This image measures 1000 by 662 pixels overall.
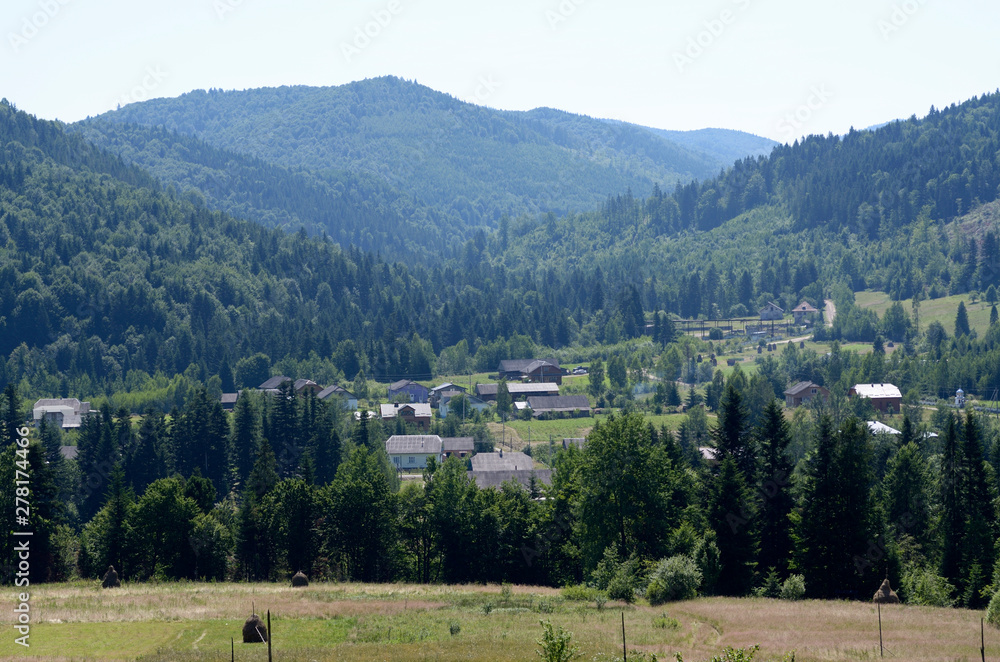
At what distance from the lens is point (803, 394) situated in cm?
12575

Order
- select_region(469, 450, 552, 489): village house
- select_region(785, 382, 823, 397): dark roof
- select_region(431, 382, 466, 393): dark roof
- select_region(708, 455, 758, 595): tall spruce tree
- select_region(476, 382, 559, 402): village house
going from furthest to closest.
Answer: select_region(431, 382, 466, 393): dark roof
select_region(476, 382, 559, 402): village house
select_region(785, 382, 823, 397): dark roof
select_region(469, 450, 552, 489): village house
select_region(708, 455, 758, 595): tall spruce tree

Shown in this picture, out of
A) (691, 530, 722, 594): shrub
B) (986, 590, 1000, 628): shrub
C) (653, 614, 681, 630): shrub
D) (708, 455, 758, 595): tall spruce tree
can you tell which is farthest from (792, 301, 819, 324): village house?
(653, 614, 681, 630): shrub

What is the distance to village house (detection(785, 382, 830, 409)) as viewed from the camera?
125 meters

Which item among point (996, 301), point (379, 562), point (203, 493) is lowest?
point (379, 562)

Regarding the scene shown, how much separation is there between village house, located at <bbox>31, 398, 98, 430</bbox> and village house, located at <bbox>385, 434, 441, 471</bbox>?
42.5 metres

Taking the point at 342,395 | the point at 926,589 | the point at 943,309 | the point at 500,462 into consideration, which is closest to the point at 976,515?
the point at 926,589

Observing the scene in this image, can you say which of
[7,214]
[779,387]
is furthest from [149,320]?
[779,387]

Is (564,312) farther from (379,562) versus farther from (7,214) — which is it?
(379,562)

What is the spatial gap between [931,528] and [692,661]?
31866 millimetres

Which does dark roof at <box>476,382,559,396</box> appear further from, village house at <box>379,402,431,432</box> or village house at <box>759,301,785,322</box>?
village house at <box>759,301,785,322</box>

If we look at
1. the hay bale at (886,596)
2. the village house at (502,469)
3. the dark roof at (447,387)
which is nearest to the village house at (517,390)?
the dark roof at (447,387)

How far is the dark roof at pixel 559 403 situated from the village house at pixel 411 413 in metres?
14.4

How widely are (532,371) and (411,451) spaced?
159 feet

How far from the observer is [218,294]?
A: 585 feet
